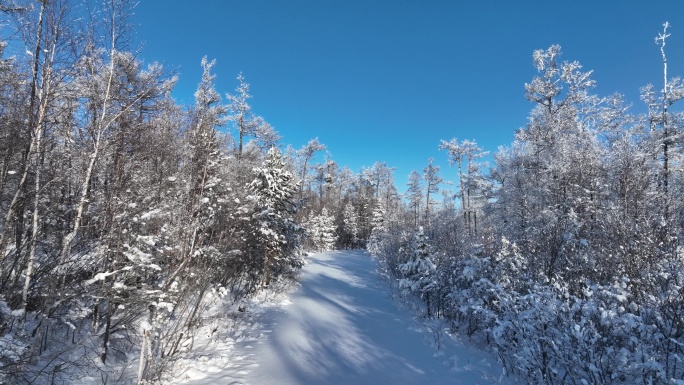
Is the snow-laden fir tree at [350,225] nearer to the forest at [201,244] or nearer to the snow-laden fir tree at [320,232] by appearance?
the snow-laden fir tree at [320,232]

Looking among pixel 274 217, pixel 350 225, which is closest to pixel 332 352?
pixel 274 217

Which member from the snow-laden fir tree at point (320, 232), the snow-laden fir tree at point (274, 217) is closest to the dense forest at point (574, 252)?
the snow-laden fir tree at point (274, 217)

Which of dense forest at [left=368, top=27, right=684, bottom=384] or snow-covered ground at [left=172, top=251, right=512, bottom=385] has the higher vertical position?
dense forest at [left=368, top=27, right=684, bottom=384]

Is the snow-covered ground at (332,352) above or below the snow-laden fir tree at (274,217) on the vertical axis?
below

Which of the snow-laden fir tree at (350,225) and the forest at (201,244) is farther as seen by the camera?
the snow-laden fir tree at (350,225)

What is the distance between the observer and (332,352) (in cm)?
752

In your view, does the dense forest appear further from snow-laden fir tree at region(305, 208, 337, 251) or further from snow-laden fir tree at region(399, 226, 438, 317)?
snow-laden fir tree at region(305, 208, 337, 251)

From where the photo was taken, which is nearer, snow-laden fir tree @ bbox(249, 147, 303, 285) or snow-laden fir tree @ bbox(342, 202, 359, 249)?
snow-laden fir tree @ bbox(249, 147, 303, 285)

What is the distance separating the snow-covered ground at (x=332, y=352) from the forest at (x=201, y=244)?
0.71 m

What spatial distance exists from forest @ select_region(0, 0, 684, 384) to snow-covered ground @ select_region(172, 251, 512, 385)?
0.71 m

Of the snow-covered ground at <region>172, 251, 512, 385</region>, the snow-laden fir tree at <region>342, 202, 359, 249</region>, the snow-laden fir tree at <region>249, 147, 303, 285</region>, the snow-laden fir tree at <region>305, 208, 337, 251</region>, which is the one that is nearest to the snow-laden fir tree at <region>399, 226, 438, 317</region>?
the snow-covered ground at <region>172, 251, 512, 385</region>

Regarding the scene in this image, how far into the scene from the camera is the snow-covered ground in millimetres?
6270

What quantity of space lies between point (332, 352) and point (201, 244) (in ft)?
14.2

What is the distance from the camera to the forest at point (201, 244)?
189 inches
